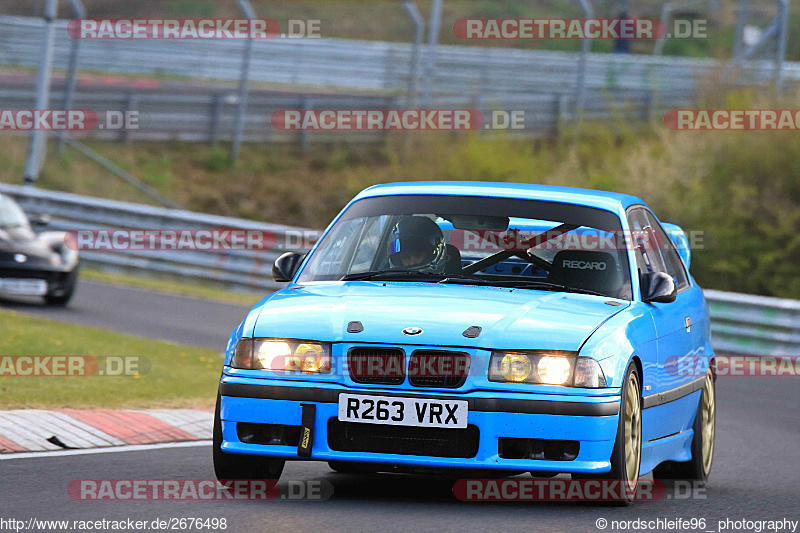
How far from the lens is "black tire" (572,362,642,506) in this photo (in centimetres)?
661

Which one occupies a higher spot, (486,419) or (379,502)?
(486,419)

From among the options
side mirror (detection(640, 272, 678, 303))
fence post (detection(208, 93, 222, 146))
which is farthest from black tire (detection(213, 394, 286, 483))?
fence post (detection(208, 93, 222, 146))

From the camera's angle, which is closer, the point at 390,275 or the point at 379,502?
the point at 379,502

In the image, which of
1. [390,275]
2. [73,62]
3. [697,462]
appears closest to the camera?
[390,275]

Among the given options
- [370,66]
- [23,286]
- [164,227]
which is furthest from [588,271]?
[370,66]

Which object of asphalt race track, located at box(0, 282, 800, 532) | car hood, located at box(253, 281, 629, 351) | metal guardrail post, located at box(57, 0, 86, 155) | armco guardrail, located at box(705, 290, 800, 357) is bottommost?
armco guardrail, located at box(705, 290, 800, 357)

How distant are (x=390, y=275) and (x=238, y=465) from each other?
128 centimetres

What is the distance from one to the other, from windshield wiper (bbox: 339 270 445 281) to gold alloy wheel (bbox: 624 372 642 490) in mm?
1169

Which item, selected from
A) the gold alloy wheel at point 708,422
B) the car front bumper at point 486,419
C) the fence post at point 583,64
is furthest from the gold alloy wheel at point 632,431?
the fence post at point 583,64

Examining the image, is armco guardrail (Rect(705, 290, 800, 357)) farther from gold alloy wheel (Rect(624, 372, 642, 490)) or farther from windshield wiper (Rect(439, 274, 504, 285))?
gold alloy wheel (Rect(624, 372, 642, 490))

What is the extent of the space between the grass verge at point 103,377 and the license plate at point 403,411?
4019 mm

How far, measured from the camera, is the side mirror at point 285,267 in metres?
8.04

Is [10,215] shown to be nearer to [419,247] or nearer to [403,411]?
[419,247]

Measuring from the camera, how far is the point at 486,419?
6.39 m
